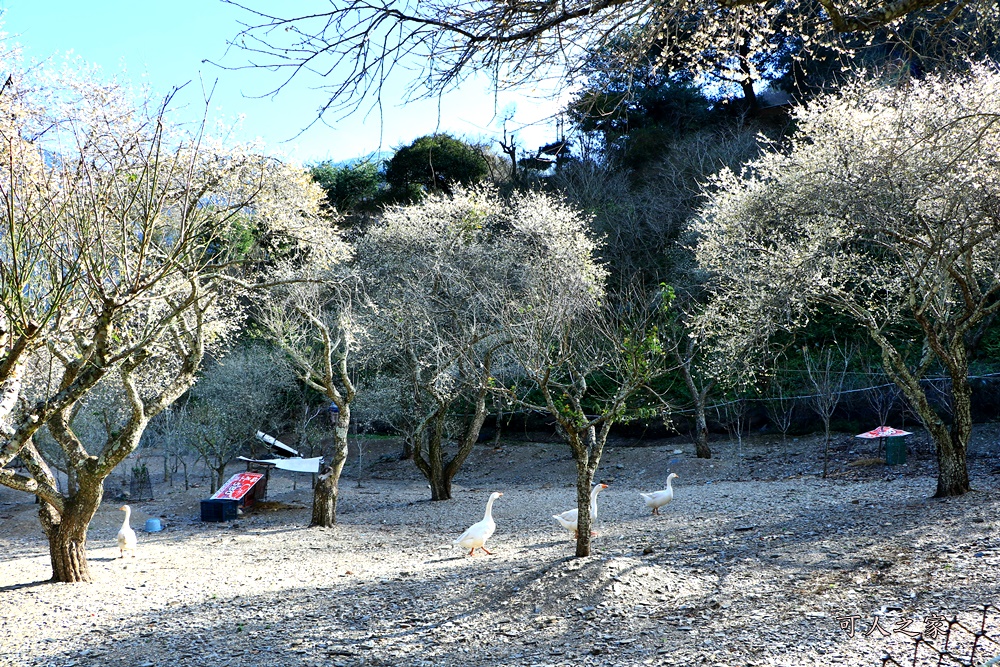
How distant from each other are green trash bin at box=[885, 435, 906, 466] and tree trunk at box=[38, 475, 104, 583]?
1582 cm

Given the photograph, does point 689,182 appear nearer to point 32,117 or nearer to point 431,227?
point 431,227

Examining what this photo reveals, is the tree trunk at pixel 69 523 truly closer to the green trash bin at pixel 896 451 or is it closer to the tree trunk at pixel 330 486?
the tree trunk at pixel 330 486

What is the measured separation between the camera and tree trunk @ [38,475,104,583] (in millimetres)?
8484

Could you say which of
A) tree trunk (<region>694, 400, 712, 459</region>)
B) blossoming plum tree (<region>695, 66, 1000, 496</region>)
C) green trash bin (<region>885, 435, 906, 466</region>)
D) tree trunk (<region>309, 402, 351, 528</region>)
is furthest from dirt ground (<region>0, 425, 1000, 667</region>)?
tree trunk (<region>694, 400, 712, 459</region>)

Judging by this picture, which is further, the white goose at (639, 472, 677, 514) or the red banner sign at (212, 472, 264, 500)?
the red banner sign at (212, 472, 264, 500)

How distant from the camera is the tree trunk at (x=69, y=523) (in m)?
8.48

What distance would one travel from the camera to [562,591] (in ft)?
22.6

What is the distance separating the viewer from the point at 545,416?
86.7ft

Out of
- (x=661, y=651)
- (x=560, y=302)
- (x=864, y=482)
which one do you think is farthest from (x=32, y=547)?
(x=864, y=482)

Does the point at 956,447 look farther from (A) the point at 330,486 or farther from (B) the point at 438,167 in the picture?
(B) the point at 438,167

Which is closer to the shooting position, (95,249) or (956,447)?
(95,249)

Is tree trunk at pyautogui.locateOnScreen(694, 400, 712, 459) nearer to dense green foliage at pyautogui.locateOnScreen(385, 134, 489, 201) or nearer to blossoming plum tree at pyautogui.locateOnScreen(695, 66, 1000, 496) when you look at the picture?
blossoming plum tree at pyautogui.locateOnScreen(695, 66, 1000, 496)

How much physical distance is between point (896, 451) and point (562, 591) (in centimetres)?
1270

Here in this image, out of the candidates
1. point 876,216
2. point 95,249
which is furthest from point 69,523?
point 876,216
